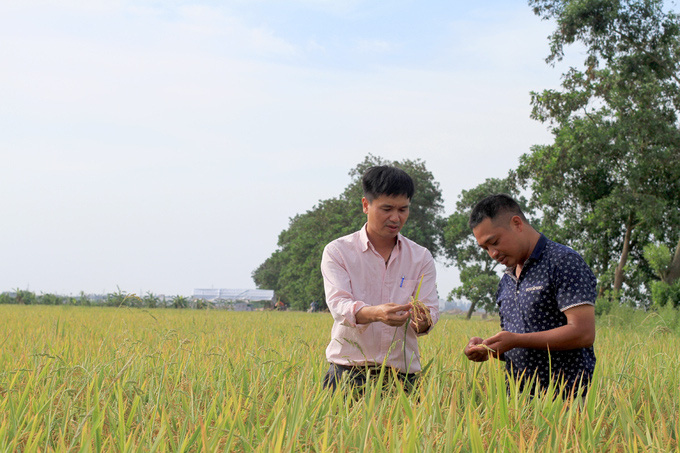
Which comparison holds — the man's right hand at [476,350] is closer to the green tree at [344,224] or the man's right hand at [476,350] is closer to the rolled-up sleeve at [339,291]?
the rolled-up sleeve at [339,291]

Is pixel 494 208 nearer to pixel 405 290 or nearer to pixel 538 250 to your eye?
pixel 538 250

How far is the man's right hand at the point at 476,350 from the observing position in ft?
Answer: 9.39

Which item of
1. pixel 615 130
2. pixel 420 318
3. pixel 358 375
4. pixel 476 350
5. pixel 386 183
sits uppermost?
pixel 615 130

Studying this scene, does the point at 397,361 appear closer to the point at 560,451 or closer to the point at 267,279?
the point at 560,451

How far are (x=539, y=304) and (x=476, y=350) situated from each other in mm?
380

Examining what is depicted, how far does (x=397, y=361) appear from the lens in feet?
10.5

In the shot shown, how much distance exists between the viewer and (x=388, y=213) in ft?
10.4

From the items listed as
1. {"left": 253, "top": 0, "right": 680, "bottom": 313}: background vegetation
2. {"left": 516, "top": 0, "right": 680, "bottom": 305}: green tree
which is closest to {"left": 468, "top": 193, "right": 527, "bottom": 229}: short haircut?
{"left": 253, "top": 0, "right": 680, "bottom": 313}: background vegetation

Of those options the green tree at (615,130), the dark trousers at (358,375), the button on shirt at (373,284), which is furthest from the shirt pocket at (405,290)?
the green tree at (615,130)

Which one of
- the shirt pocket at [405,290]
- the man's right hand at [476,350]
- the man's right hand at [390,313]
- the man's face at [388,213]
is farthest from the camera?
the shirt pocket at [405,290]

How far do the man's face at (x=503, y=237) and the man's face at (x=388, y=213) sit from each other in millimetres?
379

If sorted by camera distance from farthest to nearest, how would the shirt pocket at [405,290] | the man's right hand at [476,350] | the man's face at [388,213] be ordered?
1. the shirt pocket at [405,290]
2. the man's face at [388,213]
3. the man's right hand at [476,350]

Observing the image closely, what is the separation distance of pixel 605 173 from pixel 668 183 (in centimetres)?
179

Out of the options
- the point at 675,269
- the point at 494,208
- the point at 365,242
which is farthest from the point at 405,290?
the point at 675,269
